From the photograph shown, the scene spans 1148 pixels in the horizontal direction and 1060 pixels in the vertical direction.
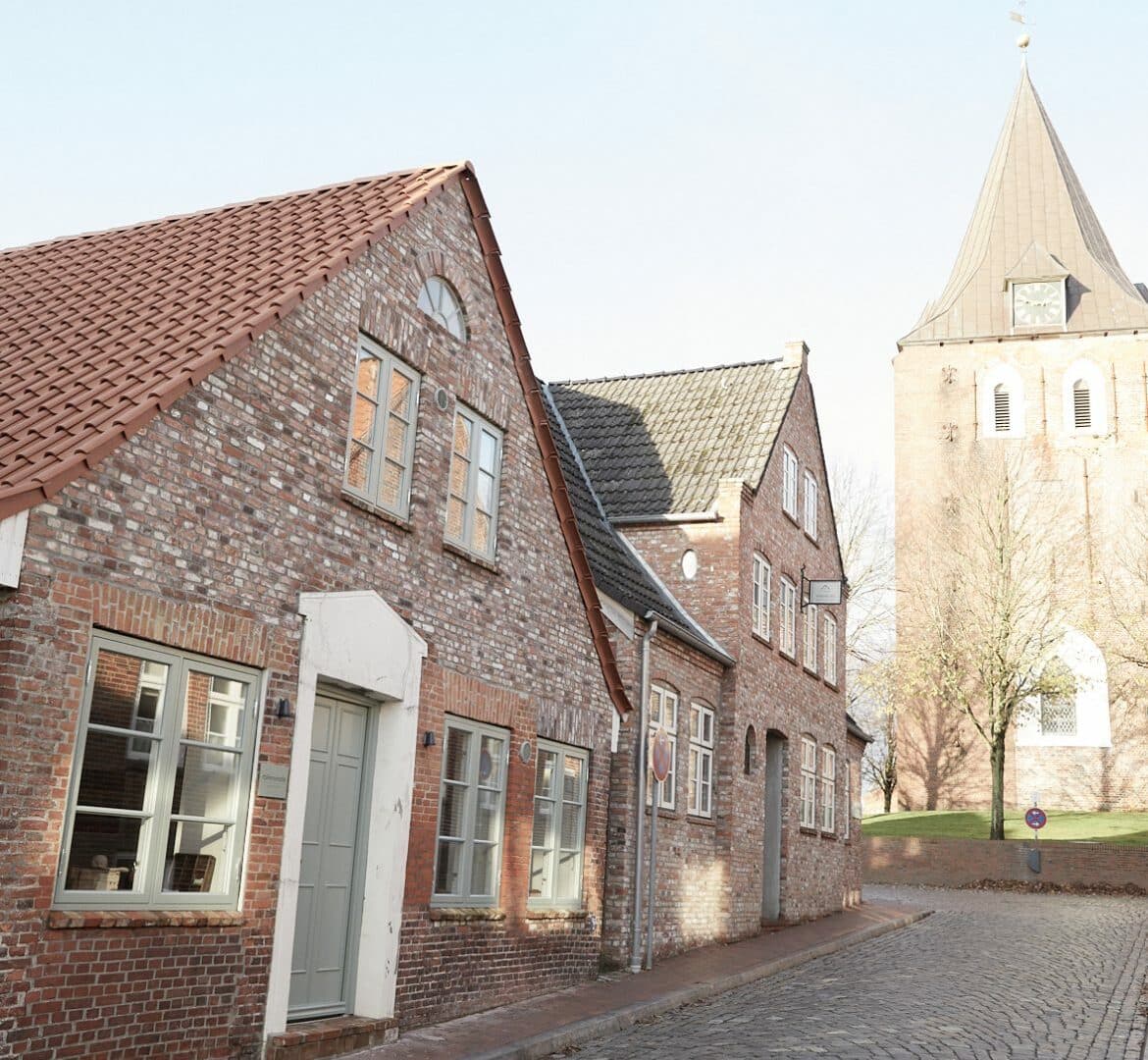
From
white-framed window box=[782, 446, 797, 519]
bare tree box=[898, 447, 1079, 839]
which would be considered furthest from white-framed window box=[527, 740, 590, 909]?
bare tree box=[898, 447, 1079, 839]

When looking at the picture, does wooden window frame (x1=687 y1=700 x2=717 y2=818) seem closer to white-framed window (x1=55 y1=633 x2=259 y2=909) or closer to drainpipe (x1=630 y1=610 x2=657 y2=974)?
drainpipe (x1=630 y1=610 x2=657 y2=974)

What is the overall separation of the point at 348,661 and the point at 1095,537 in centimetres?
4349

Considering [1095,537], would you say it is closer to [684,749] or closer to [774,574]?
[774,574]

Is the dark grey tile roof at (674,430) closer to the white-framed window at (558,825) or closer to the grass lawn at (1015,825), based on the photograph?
the white-framed window at (558,825)

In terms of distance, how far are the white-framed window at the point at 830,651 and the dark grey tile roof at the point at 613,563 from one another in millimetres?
6779

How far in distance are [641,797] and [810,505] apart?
10.5 meters

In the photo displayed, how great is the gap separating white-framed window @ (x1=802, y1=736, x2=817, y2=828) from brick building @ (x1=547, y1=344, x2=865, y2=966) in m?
0.05

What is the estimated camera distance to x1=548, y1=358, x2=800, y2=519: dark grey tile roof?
21.0m

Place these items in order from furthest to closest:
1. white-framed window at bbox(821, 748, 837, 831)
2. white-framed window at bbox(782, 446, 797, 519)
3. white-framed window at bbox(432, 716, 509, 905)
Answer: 1. white-framed window at bbox(821, 748, 837, 831)
2. white-framed window at bbox(782, 446, 797, 519)
3. white-framed window at bbox(432, 716, 509, 905)

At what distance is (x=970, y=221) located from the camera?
59.2m

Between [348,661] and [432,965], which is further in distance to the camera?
[432,965]

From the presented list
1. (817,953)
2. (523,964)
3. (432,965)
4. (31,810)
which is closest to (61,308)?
(31,810)

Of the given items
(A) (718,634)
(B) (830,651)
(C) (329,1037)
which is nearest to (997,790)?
(B) (830,651)

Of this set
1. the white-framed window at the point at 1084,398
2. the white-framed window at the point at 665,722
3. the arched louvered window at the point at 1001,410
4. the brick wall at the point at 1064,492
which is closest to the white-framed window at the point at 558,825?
the white-framed window at the point at 665,722
